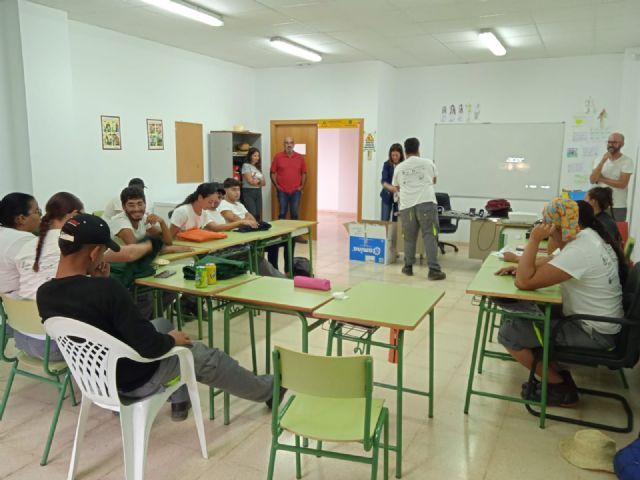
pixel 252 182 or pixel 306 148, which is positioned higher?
pixel 306 148

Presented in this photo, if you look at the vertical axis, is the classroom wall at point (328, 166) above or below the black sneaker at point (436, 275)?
above

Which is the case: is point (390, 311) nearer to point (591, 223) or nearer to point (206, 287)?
point (206, 287)

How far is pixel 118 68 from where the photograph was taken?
6.43 metres

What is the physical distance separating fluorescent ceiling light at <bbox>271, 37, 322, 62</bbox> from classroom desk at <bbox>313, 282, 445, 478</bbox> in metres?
4.59

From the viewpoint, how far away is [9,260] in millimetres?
2988

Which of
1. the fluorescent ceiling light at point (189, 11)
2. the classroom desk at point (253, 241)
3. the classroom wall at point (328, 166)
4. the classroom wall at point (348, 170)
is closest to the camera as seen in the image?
the classroom desk at point (253, 241)

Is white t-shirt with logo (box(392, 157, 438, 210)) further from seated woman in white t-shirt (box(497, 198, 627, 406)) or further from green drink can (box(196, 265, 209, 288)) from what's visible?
green drink can (box(196, 265, 209, 288))

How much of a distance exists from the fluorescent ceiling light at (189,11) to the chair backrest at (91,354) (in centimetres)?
391

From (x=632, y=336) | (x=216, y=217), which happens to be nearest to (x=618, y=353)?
(x=632, y=336)

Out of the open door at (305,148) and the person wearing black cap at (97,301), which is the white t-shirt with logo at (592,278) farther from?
the open door at (305,148)

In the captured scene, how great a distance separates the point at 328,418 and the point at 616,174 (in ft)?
18.1

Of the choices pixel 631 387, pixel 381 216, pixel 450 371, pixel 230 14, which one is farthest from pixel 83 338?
pixel 381 216

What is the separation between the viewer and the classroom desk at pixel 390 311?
2.51 m

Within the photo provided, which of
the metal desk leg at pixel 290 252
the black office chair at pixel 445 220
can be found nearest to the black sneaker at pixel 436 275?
the black office chair at pixel 445 220
